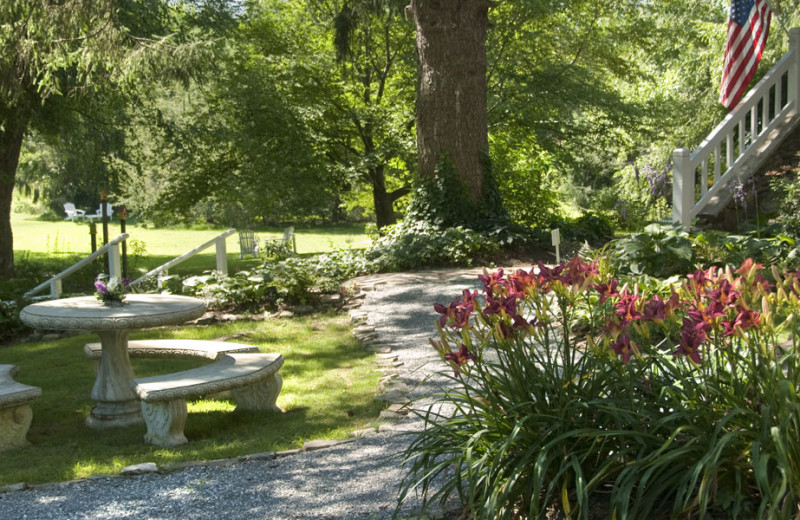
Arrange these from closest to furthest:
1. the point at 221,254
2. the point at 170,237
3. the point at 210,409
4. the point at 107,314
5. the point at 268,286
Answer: the point at 107,314 < the point at 210,409 < the point at 268,286 < the point at 221,254 < the point at 170,237

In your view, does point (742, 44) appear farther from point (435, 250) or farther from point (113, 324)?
point (113, 324)

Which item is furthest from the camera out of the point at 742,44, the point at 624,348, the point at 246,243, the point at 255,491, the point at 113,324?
the point at 246,243

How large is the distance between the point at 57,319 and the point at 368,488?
115 inches

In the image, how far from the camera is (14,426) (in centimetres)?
549

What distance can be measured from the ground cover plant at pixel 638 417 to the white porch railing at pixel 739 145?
6.93m

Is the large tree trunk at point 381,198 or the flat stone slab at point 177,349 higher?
the large tree trunk at point 381,198

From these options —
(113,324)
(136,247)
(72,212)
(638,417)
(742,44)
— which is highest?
(742,44)

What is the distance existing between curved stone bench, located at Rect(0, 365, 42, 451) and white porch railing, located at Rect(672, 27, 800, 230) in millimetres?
7615

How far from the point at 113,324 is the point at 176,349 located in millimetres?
1142

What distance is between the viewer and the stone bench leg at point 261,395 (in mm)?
6176

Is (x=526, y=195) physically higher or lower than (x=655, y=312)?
higher

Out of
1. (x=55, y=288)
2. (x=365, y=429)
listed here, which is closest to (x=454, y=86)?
(x=55, y=288)

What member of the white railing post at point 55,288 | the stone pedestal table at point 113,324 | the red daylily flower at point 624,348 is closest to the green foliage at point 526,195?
the white railing post at point 55,288

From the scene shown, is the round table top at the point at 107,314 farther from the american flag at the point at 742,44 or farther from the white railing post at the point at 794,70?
the white railing post at the point at 794,70
